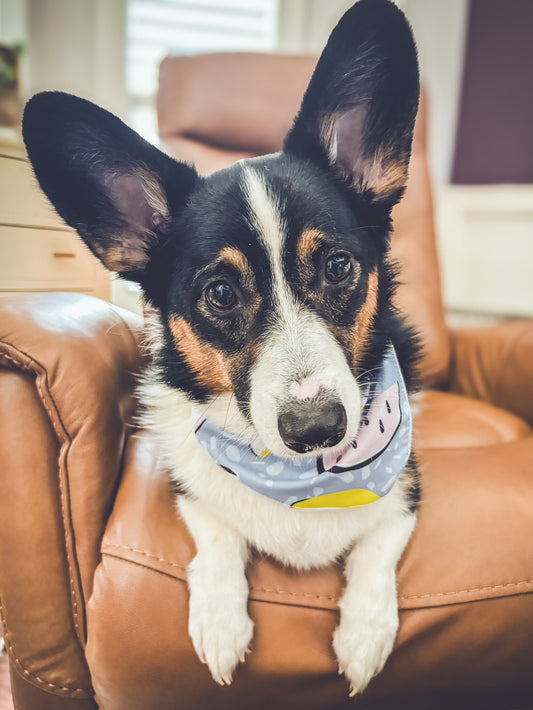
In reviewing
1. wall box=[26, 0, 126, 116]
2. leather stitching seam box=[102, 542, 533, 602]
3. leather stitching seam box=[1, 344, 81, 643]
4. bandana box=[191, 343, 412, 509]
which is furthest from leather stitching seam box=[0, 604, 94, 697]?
wall box=[26, 0, 126, 116]

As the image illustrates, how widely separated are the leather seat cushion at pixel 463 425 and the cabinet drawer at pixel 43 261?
2.69 ft

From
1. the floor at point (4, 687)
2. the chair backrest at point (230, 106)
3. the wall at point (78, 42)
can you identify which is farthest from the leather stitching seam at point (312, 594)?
the wall at point (78, 42)

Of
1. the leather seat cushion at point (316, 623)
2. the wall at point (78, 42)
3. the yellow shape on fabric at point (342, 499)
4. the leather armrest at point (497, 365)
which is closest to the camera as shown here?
the leather seat cushion at point (316, 623)

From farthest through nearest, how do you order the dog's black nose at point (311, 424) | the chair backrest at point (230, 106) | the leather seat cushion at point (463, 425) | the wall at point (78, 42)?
the wall at point (78, 42), the chair backrest at point (230, 106), the leather seat cushion at point (463, 425), the dog's black nose at point (311, 424)

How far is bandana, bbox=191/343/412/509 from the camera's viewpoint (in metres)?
0.89

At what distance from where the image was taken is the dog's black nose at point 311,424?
2.28 feet

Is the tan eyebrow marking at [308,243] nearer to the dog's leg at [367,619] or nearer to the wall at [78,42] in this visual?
the dog's leg at [367,619]

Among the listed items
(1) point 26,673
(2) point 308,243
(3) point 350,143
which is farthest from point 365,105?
(1) point 26,673

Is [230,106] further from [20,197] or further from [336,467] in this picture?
[336,467]

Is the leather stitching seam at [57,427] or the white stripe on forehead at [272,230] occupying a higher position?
the white stripe on forehead at [272,230]

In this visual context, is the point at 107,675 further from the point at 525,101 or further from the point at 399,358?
the point at 525,101

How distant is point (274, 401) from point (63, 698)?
0.69m

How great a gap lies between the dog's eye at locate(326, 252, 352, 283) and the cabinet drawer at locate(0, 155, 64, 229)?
1.54 feet

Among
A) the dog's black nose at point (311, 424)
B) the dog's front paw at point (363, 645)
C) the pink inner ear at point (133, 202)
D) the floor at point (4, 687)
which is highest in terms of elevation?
the pink inner ear at point (133, 202)
